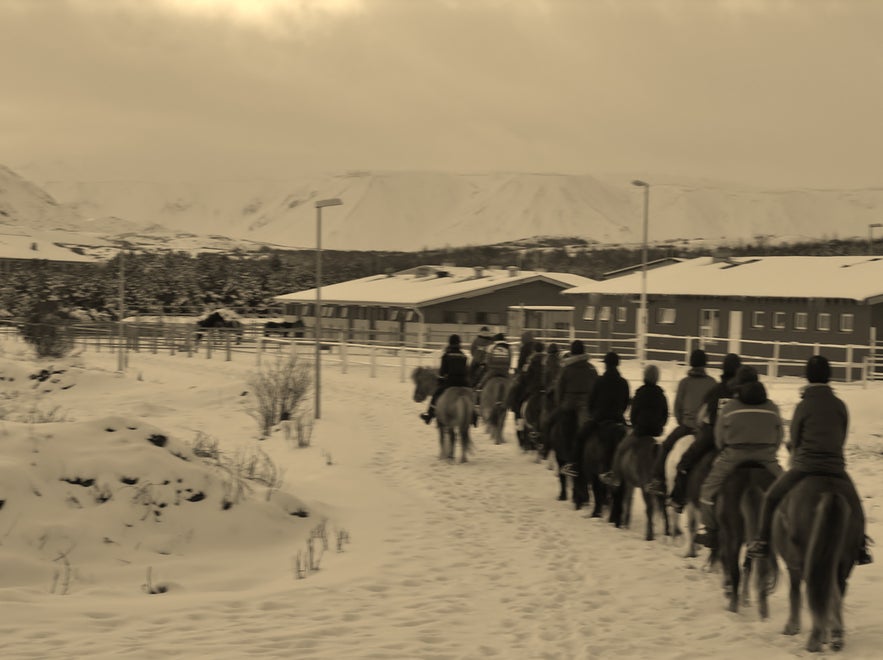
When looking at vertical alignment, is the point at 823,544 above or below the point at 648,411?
below

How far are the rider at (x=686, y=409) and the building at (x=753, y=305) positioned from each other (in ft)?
78.8

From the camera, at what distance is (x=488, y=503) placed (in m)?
13.5

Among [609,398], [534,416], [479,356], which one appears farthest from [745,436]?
[479,356]

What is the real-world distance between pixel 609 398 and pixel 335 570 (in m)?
4.09

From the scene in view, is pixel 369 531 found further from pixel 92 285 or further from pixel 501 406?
pixel 92 285

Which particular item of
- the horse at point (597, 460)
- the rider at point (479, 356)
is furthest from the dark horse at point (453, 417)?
the horse at point (597, 460)

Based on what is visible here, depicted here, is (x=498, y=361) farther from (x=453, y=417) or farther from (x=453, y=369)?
(x=453, y=417)

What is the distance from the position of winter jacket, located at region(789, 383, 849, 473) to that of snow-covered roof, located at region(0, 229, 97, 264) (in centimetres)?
9708

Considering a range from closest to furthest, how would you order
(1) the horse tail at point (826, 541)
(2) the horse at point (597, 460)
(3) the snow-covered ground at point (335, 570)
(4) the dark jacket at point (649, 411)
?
(1) the horse tail at point (826, 541) → (3) the snow-covered ground at point (335, 570) → (4) the dark jacket at point (649, 411) → (2) the horse at point (597, 460)

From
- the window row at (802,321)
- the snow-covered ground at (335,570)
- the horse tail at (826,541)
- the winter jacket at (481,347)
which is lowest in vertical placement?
the snow-covered ground at (335,570)

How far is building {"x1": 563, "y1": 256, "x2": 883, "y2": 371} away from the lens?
37.5 m

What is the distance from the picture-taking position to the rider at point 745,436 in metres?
8.71

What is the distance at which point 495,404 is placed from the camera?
1817 centimetres

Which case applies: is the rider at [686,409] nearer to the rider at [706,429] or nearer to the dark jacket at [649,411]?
the dark jacket at [649,411]
